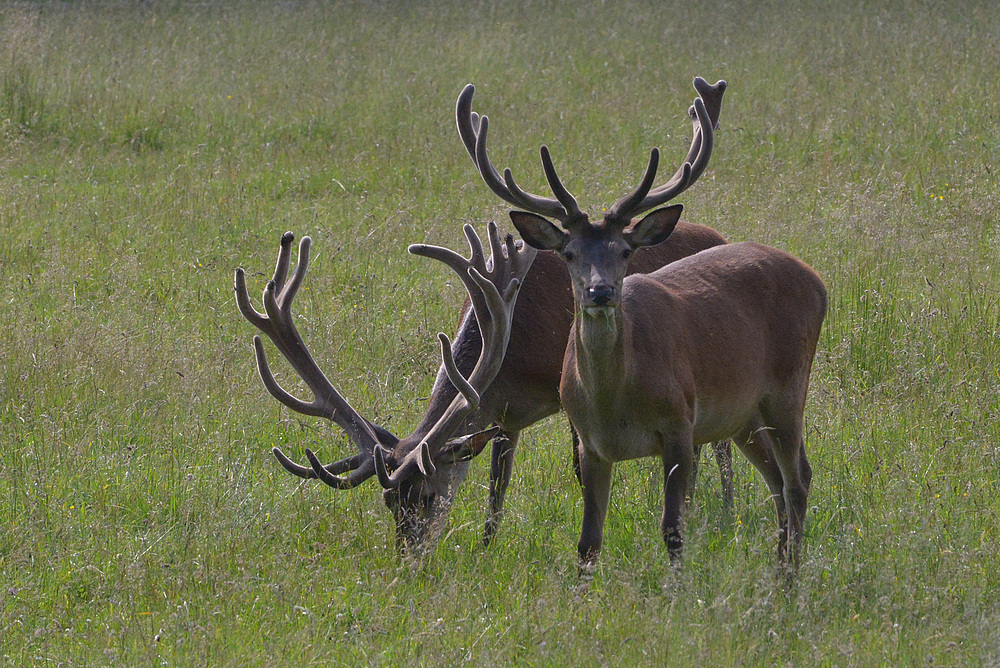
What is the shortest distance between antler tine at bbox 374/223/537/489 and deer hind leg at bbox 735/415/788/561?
3.62 feet

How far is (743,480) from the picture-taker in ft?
19.4

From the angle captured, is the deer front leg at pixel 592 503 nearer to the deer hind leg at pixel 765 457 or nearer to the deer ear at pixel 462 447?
the deer ear at pixel 462 447

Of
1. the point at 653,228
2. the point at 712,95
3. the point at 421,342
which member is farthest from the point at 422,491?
the point at 421,342

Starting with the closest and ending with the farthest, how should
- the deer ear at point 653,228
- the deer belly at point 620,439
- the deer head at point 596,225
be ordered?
the deer head at point 596,225 < the deer ear at point 653,228 < the deer belly at point 620,439

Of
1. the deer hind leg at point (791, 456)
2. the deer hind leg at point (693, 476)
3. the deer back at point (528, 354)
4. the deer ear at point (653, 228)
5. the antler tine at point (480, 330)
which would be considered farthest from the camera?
the deer back at point (528, 354)

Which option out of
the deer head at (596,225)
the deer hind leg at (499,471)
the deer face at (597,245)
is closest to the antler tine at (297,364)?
the deer hind leg at (499,471)

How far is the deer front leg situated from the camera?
4789 mm

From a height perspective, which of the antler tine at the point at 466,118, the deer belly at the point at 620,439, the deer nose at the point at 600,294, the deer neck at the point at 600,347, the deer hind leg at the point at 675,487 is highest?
the antler tine at the point at 466,118

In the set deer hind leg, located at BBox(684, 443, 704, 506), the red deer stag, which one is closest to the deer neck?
the red deer stag

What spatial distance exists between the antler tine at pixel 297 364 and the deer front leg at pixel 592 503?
2.70ft

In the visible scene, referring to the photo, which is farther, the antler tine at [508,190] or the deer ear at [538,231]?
the antler tine at [508,190]

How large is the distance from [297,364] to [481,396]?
79 cm

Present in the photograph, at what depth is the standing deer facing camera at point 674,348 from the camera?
4.44 meters

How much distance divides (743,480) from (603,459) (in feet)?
4.45
